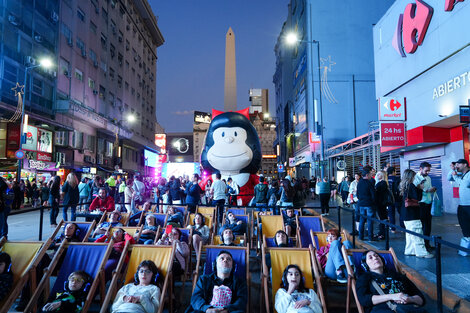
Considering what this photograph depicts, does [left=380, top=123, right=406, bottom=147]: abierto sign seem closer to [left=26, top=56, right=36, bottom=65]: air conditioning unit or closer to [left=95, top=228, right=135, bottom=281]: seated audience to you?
[left=95, top=228, right=135, bottom=281]: seated audience

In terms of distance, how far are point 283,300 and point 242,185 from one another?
10079 millimetres

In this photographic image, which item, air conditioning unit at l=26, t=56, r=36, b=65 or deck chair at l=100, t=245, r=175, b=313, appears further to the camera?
air conditioning unit at l=26, t=56, r=36, b=65

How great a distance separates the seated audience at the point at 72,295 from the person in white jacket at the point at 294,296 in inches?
91.6

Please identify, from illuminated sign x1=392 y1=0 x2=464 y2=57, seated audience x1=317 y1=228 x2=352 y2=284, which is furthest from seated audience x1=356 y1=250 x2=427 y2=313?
illuminated sign x1=392 y1=0 x2=464 y2=57

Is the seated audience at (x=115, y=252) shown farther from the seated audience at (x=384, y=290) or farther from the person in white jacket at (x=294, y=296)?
the seated audience at (x=384, y=290)

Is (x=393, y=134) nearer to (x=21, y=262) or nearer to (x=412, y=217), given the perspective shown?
(x=412, y=217)

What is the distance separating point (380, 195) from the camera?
729 centimetres

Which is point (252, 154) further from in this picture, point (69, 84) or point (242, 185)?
point (69, 84)

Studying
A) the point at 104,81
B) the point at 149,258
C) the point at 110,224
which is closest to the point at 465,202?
the point at 149,258

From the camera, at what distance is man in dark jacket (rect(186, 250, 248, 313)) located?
3627 millimetres

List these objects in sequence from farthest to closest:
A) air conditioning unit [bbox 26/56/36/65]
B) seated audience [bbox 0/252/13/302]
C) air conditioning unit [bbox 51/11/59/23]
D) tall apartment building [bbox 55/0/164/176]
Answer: tall apartment building [bbox 55/0/164/176] < air conditioning unit [bbox 51/11/59/23] < air conditioning unit [bbox 26/56/36/65] < seated audience [bbox 0/252/13/302]

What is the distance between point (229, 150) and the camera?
13.6 m

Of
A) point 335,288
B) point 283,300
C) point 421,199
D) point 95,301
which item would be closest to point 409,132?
point 421,199

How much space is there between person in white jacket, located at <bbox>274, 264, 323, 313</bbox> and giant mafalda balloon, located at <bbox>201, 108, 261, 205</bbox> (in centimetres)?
922
